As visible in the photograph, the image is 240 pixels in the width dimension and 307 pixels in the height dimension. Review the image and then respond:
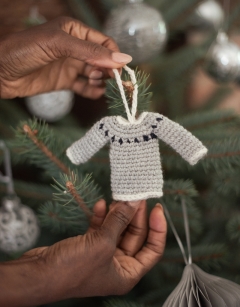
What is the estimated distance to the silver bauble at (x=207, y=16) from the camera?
0.91 metres

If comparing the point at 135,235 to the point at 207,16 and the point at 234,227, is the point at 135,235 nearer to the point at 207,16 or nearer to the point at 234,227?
the point at 234,227

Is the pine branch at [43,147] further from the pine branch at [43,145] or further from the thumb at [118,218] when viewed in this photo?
the thumb at [118,218]

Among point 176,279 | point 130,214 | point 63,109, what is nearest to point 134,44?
point 63,109

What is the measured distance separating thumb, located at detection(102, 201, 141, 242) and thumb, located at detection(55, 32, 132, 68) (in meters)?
0.21

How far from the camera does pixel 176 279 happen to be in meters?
0.69

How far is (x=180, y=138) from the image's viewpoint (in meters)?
0.51

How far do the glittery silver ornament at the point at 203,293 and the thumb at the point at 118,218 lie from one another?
0.12 meters

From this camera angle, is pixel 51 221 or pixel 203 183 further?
pixel 203 183

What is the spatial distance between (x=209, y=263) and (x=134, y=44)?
1.47 ft

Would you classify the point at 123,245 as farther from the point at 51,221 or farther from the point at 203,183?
the point at 203,183

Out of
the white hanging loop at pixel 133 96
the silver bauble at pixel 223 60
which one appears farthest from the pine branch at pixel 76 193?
the silver bauble at pixel 223 60

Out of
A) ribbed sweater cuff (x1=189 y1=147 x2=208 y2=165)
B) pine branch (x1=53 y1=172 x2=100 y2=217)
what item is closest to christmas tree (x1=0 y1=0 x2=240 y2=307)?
pine branch (x1=53 y1=172 x2=100 y2=217)

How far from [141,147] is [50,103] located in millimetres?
322

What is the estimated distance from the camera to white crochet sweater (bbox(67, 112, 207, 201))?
0.51 metres
